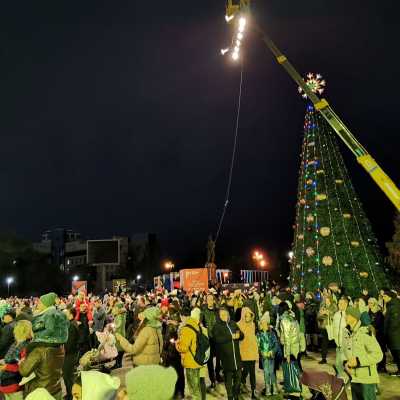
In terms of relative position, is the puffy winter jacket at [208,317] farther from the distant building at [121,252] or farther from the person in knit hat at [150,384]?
the distant building at [121,252]

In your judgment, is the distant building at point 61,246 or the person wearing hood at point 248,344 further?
the distant building at point 61,246

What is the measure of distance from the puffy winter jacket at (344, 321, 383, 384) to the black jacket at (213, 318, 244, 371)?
209cm

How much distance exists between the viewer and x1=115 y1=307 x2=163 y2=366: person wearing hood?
5816mm

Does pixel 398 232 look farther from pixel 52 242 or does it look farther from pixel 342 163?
pixel 52 242

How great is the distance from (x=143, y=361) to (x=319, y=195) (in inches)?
702

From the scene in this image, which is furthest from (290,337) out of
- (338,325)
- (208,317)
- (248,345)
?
(208,317)

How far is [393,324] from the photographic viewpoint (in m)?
9.23

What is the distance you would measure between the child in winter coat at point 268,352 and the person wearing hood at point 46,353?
4.43 m

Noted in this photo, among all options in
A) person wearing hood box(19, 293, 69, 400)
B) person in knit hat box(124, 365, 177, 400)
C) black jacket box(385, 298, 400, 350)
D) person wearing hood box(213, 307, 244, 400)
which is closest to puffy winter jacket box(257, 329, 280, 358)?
person wearing hood box(213, 307, 244, 400)

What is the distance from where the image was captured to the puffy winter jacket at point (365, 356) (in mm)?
5516

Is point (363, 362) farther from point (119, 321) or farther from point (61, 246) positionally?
point (61, 246)

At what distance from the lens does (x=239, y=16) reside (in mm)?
13383

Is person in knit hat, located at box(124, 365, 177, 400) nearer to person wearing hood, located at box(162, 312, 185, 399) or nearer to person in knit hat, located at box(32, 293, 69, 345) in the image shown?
person in knit hat, located at box(32, 293, 69, 345)

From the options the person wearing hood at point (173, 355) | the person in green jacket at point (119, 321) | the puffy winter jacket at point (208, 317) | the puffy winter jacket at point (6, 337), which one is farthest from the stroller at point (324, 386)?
the person in green jacket at point (119, 321)
